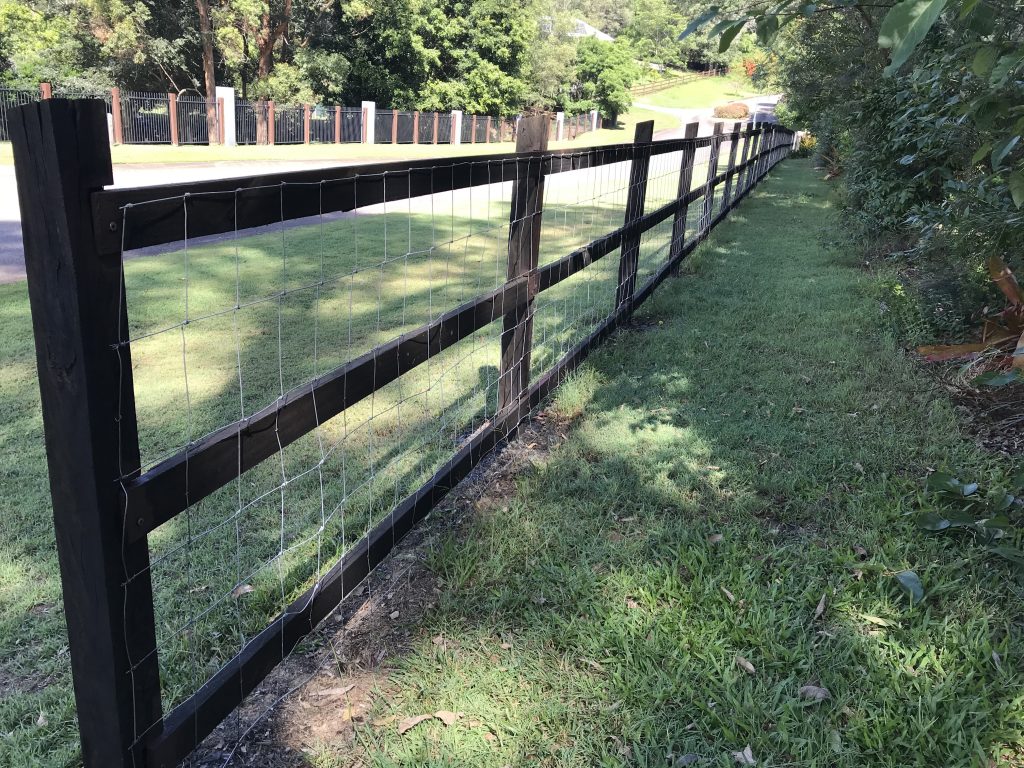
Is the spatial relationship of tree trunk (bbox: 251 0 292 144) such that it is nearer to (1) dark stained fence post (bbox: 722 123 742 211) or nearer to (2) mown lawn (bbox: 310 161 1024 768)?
(1) dark stained fence post (bbox: 722 123 742 211)

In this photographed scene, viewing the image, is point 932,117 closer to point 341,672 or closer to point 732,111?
point 341,672

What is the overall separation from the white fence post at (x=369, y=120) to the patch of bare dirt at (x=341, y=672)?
112 feet

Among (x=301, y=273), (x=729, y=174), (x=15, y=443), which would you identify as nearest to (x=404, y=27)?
(x=729, y=174)

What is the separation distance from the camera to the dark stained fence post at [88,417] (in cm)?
158

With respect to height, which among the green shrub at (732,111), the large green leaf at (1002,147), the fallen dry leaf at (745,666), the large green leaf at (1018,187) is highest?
the green shrub at (732,111)

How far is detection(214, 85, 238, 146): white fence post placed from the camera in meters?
29.3

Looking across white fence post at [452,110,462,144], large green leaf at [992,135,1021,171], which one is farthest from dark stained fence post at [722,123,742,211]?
white fence post at [452,110,462,144]

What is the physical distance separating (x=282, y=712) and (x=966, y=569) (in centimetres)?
273

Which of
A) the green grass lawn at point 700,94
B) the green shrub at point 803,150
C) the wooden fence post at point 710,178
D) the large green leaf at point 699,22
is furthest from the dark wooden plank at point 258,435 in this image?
the green grass lawn at point 700,94

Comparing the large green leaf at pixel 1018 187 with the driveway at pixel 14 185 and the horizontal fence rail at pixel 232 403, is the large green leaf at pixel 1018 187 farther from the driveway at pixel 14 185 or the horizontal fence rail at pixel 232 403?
the driveway at pixel 14 185

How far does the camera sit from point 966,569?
10.9 ft

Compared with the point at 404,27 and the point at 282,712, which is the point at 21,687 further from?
the point at 404,27

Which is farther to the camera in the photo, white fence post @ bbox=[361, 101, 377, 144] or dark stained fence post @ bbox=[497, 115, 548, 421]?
white fence post @ bbox=[361, 101, 377, 144]

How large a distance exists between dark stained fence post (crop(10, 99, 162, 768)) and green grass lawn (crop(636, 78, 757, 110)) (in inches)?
3509
